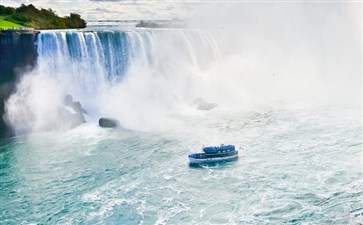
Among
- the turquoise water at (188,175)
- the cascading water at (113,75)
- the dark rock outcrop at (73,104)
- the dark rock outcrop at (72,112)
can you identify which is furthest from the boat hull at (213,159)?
the dark rock outcrop at (73,104)

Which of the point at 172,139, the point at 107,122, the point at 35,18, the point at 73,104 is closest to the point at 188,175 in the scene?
the point at 172,139

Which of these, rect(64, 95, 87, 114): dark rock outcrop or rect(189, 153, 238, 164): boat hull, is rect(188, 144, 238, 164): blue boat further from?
rect(64, 95, 87, 114): dark rock outcrop

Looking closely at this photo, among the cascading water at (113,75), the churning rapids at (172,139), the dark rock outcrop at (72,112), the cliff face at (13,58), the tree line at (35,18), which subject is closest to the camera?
the churning rapids at (172,139)

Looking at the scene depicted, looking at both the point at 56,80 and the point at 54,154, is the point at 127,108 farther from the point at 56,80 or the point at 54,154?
the point at 54,154

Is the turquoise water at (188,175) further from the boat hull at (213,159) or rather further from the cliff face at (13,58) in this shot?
the cliff face at (13,58)

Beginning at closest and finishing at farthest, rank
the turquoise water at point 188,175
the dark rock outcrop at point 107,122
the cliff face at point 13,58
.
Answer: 1. the turquoise water at point 188,175
2. the dark rock outcrop at point 107,122
3. the cliff face at point 13,58

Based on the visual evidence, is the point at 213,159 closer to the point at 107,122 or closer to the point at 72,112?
the point at 107,122

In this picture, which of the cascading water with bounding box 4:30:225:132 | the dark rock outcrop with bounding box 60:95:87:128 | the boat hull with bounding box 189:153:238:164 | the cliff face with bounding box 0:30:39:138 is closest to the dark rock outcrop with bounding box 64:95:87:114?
the dark rock outcrop with bounding box 60:95:87:128
